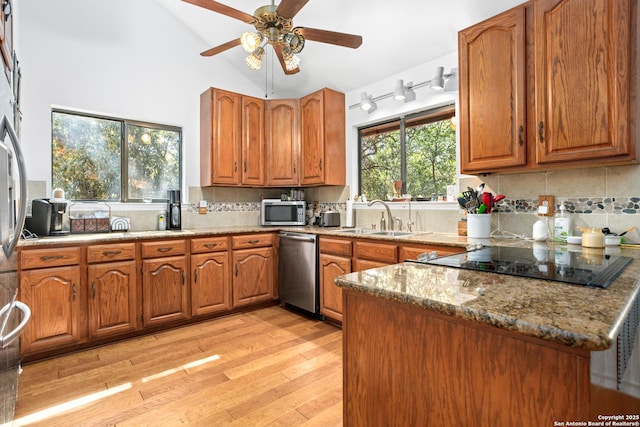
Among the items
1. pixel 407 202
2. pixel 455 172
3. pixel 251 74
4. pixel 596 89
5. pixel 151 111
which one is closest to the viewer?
pixel 596 89

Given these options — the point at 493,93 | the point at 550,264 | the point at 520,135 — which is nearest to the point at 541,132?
the point at 520,135

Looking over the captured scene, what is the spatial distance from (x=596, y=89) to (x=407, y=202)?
1.69 meters

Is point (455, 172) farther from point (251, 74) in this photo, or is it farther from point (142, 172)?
point (142, 172)

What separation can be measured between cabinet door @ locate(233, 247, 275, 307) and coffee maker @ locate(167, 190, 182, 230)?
690 millimetres

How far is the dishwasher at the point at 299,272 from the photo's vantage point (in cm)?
317

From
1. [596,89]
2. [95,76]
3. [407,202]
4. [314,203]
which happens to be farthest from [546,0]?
[95,76]

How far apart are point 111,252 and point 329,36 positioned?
237 centimetres

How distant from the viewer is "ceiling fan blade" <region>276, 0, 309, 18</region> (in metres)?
1.96

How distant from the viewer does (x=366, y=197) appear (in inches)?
147

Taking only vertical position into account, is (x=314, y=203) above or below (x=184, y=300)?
above

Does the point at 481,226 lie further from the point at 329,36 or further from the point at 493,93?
the point at 329,36

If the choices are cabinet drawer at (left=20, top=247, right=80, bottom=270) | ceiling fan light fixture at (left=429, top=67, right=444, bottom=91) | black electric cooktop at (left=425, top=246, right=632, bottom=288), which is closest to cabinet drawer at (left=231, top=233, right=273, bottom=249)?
cabinet drawer at (left=20, top=247, right=80, bottom=270)

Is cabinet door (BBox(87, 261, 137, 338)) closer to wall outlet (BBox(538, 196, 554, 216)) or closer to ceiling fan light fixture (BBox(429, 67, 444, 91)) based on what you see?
ceiling fan light fixture (BBox(429, 67, 444, 91))

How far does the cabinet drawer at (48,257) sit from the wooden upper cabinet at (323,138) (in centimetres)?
226
